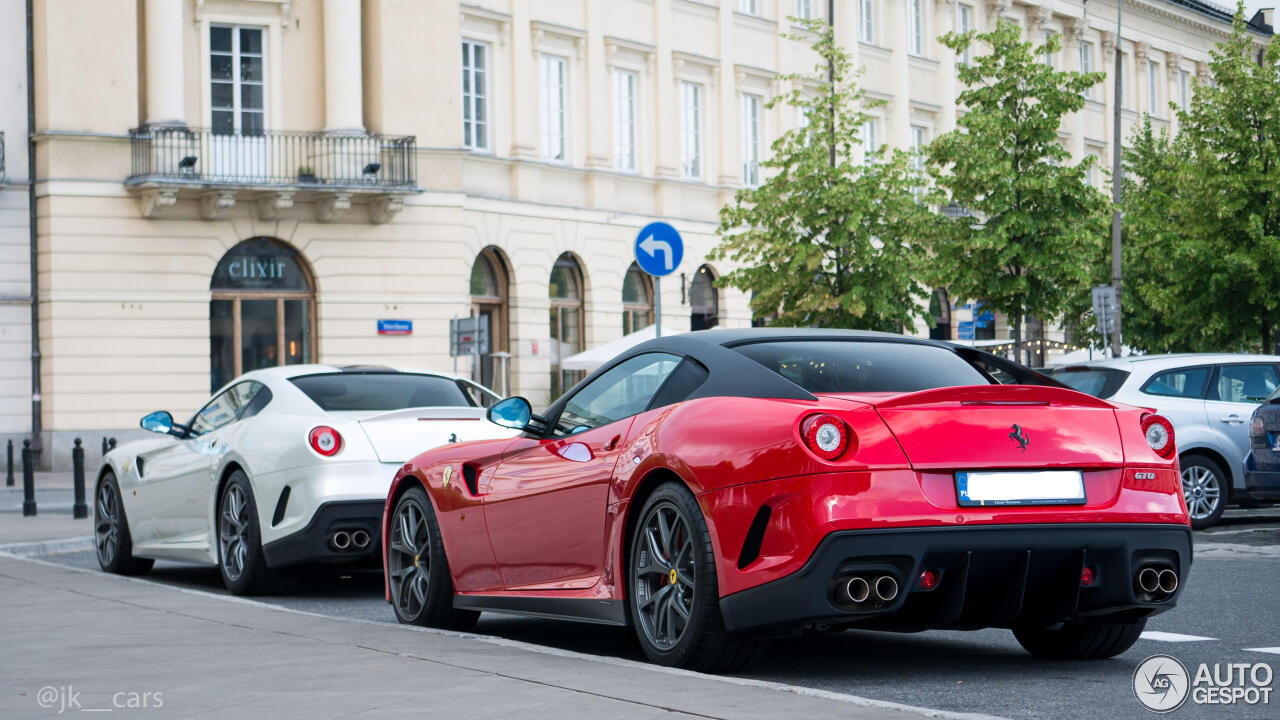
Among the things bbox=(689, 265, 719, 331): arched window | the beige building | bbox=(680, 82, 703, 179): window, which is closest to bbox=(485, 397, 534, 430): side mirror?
the beige building

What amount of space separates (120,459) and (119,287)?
2116 cm

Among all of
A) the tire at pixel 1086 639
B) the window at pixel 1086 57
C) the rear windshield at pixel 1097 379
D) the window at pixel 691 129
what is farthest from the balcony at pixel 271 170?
the window at pixel 1086 57

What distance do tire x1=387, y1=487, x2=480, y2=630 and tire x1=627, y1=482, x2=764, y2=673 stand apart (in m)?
1.79

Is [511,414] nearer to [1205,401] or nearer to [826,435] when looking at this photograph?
[826,435]

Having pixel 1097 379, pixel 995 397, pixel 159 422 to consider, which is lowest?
pixel 159 422

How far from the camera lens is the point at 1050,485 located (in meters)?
6.34

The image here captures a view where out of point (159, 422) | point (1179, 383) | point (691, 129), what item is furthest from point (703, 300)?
point (159, 422)

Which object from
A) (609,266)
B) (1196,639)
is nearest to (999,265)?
(609,266)

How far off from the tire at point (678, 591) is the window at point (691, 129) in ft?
118

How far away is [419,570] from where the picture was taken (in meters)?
8.80

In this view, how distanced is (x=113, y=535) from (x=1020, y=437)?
8.53 metres

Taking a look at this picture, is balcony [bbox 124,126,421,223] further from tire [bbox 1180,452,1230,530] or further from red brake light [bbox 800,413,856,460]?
red brake light [bbox 800,413,856,460]

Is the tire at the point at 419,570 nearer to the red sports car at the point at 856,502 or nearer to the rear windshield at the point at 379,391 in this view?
the red sports car at the point at 856,502

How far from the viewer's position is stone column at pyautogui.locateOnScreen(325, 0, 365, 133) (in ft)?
114
